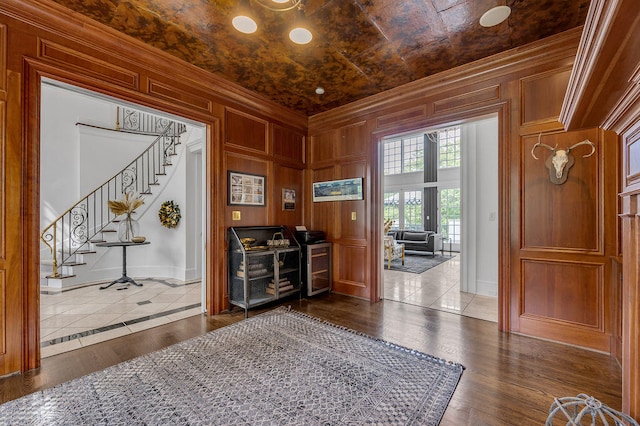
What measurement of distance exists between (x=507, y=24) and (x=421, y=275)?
173 inches

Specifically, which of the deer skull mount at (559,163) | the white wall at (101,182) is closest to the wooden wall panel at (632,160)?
the deer skull mount at (559,163)

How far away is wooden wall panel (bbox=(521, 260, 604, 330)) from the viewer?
8.21 feet

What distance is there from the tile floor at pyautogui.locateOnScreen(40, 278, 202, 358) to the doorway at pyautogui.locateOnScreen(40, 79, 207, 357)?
0.04m

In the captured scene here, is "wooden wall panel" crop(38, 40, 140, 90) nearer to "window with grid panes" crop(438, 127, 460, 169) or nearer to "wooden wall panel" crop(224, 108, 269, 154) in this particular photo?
"wooden wall panel" crop(224, 108, 269, 154)

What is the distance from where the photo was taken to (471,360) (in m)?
2.30

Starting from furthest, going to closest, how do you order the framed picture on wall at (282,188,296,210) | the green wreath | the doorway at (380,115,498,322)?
the green wreath
the framed picture on wall at (282,188,296,210)
the doorway at (380,115,498,322)

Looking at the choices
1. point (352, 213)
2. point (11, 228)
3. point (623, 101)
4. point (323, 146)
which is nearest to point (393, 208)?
point (323, 146)

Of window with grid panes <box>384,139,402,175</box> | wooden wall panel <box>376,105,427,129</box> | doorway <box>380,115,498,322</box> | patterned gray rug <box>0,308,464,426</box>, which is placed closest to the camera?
patterned gray rug <box>0,308,464,426</box>

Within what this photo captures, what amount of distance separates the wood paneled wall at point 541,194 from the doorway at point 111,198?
13.1ft

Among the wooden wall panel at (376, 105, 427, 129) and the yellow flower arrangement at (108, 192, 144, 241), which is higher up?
the wooden wall panel at (376, 105, 427, 129)

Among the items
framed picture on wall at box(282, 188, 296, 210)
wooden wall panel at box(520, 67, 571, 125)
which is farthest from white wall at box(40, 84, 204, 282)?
wooden wall panel at box(520, 67, 571, 125)

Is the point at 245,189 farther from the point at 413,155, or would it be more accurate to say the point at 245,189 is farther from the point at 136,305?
the point at 413,155

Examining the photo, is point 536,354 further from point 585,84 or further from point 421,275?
Answer: point 421,275

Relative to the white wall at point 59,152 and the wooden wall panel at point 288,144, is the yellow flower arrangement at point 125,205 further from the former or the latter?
the wooden wall panel at point 288,144
